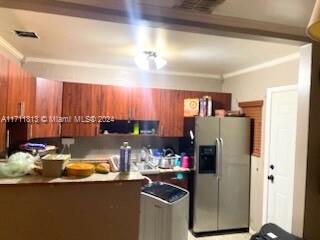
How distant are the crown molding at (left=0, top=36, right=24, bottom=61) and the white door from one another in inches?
129

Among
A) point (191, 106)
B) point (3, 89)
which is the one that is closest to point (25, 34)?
point (3, 89)

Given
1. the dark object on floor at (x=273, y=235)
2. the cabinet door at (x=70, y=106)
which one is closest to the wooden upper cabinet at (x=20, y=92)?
the cabinet door at (x=70, y=106)

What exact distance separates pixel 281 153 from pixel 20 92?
10.1 feet

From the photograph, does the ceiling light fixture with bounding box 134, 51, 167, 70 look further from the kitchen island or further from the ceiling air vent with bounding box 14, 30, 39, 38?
the kitchen island

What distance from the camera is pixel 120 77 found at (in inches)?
177

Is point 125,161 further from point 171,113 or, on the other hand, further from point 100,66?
point 100,66

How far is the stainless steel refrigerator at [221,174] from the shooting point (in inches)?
157

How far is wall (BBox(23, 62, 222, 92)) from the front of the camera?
4121mm

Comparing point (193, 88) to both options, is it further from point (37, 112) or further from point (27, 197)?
point (27, 197)

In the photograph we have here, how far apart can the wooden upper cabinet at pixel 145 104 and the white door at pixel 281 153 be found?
1.61m

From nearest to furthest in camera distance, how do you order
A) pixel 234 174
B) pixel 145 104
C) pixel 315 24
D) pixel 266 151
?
1. pixel 315 24
2. pixel 266 151
3. pixel 234 174
4. pixel 145 104

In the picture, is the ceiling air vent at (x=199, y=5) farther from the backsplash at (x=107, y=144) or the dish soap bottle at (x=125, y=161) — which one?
the backsplash at (x=107, y=144)

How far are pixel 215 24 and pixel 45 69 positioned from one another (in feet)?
9.78

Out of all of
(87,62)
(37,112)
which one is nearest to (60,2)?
(37,112)
